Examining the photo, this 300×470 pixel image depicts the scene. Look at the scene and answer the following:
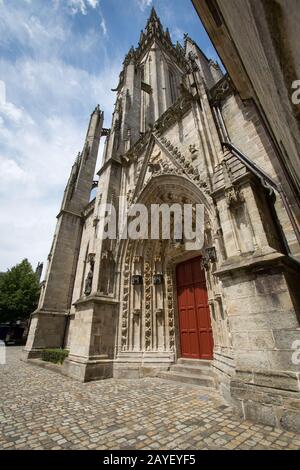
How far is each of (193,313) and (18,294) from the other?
1872 cm

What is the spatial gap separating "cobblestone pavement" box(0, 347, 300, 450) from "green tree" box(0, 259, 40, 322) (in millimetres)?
17141

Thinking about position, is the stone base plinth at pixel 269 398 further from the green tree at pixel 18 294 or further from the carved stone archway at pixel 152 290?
the green tree at pixel 18 294

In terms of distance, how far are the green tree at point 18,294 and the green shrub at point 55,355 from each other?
1259cm

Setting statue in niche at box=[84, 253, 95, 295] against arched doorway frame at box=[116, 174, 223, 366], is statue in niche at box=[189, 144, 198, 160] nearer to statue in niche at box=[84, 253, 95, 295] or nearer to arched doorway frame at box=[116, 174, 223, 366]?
arched doorway frame at box=[116, 174, 223, 366]

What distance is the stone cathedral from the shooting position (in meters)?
3.04

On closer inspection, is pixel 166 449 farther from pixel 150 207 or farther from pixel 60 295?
pixel 60 295

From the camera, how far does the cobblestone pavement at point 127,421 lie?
2345 millimetres

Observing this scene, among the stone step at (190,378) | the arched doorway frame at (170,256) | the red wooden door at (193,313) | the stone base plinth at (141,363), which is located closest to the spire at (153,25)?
the arched doorway frame at (170,256)

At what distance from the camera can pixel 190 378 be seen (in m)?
5.12

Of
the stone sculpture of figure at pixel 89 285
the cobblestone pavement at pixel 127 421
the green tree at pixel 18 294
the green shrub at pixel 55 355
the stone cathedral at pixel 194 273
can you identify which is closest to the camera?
the cobblestone pavement at pixel 127 421

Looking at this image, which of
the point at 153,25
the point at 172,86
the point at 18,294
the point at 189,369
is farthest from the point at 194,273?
the point at 153,25

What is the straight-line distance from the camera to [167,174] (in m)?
7.31
